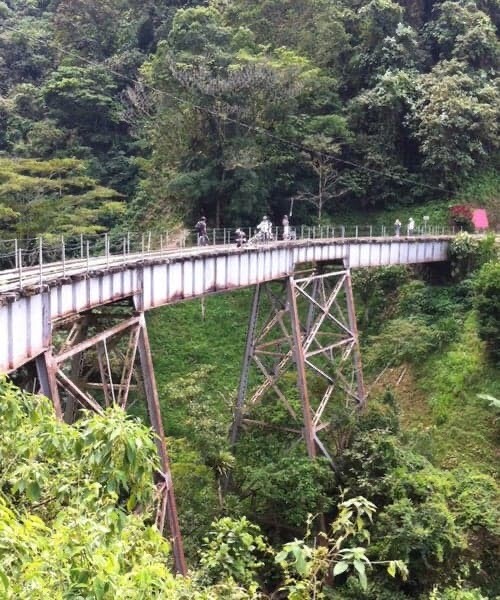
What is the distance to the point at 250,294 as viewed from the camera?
98.9 feet

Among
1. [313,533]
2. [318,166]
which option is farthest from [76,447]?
[318,166]

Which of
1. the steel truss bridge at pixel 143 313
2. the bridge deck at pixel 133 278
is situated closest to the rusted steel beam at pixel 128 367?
the steel truss bridge at pixel 143 313

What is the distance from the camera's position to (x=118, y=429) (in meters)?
4.25

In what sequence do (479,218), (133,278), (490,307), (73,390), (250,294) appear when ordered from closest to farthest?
(73,390), (133,278), (490,307), (250,294), (479,218)

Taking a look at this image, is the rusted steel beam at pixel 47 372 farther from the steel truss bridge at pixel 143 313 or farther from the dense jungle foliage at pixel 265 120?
the dense jungle foliage at pixel 265 120

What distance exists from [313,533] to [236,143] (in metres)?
18.8

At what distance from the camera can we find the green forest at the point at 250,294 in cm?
463

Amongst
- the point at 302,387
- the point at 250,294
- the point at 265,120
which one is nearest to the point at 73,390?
the point at 302,387

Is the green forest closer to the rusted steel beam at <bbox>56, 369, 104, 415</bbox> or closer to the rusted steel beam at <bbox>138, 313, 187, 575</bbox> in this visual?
the rusted steel beam at <bbox>138, 313, 187, 575</bbox>

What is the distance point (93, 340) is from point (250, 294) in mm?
20867

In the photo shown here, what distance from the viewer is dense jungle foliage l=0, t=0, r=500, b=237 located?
2831 centimetres

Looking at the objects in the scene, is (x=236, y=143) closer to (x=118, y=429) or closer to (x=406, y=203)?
(x=406, y=203)

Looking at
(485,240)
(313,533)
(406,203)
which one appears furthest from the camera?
(406,203)

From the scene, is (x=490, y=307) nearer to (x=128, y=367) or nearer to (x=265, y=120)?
(x=128, y=367)
